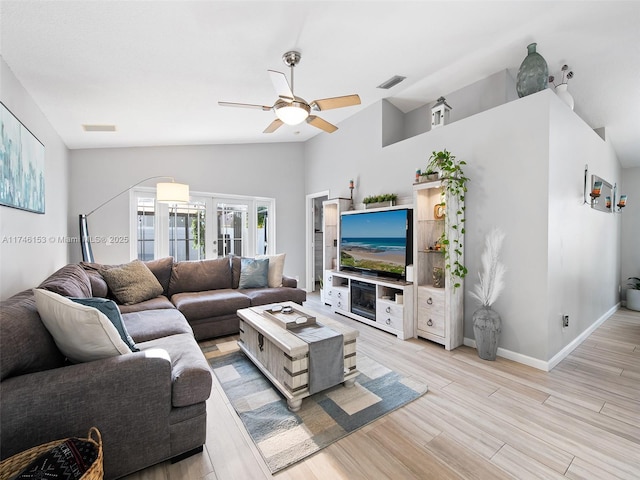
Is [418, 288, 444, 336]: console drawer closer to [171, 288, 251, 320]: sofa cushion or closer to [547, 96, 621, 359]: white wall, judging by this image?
[547, 96, 621, 359]: white wall

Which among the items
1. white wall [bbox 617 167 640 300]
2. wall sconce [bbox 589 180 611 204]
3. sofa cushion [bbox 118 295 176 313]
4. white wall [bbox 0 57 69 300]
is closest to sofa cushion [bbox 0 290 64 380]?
white wall [bbox 0 57 69 300]

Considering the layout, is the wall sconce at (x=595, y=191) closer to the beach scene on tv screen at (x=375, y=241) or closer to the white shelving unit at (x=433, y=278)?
the white shelving unit at (x=433, y=278)

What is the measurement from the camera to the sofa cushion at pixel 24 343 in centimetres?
124

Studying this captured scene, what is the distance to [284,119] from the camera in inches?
104

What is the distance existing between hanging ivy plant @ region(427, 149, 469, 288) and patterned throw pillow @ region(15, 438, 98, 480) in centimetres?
303

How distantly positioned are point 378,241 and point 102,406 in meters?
3.25

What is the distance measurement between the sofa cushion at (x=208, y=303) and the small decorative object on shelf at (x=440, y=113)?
321 centimetres

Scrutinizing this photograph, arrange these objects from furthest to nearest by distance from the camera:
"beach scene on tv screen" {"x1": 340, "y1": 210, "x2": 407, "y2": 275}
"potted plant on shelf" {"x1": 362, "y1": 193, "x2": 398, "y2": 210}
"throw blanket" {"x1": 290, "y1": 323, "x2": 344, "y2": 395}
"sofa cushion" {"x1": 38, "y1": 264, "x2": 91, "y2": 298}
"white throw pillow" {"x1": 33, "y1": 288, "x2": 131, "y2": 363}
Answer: "potted plant on shelf" {"x1": 362, "y1": 193, "x2": 398, "y2": 210}, "beach scene on tv screen" {"x1": 340, "y1": 210, "x2": 407, "y2": 275}, "throw blanket" {"x1": 290, "y1": 323, "x2": 344, "y2": 395}, "sofa cushion" {"x1": 38, "y1": 264, "x2": 91, "y2": 298}, "white throw pillow" {"x1": 33, "y1": 288, "x2": 131, "y2": 363}

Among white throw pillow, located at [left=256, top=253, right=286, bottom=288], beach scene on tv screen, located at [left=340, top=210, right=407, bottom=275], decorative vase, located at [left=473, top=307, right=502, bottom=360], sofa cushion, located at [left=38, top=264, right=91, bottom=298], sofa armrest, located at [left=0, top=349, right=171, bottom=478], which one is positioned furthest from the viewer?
white throw pillow, located at [left=256, top=253, right=286, bottom=288]

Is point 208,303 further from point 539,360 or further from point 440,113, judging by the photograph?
point 440,113

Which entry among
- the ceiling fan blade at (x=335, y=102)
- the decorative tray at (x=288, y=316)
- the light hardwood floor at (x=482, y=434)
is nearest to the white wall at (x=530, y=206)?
the light hardwood floor at (x=482, y=434)

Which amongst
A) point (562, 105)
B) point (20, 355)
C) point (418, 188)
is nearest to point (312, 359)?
point (20, 355)

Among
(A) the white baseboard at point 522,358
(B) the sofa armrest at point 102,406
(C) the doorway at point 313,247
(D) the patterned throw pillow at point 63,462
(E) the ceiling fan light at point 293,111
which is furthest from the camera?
(C) the doorway at point 313,247

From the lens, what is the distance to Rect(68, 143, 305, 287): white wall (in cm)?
432
